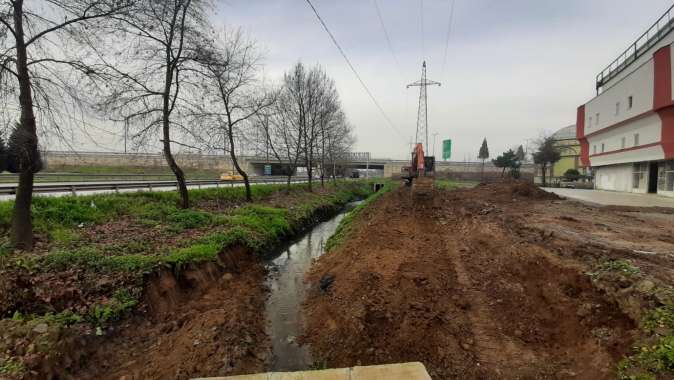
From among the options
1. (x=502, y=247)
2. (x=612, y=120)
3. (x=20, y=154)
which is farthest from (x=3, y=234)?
(x=612, y=120)

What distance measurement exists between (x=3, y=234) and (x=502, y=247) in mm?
13291

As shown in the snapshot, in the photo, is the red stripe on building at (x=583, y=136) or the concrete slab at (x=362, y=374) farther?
the red stripe on building at (x=583, y=136)

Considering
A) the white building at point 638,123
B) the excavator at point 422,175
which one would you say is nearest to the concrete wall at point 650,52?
the white building at point 638,123

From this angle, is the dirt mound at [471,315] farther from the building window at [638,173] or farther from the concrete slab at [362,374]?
the building window at [638,173]

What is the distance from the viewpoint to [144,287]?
6754mm

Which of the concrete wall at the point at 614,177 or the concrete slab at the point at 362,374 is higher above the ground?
the concrete wall at the point at 614,177

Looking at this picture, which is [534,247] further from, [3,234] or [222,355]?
[3,234]

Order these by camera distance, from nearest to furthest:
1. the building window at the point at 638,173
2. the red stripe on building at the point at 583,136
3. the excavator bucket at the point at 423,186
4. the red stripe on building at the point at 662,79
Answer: the red stripe on building at the point at 662,79 → the excavator bucket at the point at 423,186 → the building window at the point at 638,173 → the red stripe on building at the point at 583,136

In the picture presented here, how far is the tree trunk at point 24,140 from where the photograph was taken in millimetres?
6535

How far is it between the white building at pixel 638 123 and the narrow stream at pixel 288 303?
2514 centimetres

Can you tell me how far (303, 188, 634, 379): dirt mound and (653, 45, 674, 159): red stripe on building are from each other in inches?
838

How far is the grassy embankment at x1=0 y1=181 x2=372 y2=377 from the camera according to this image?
17.2 ft

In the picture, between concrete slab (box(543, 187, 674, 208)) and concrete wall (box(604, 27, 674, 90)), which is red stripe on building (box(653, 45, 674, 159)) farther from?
concrete slab (box(543, 187, 674, 208))

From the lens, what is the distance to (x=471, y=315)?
6.00 metres
